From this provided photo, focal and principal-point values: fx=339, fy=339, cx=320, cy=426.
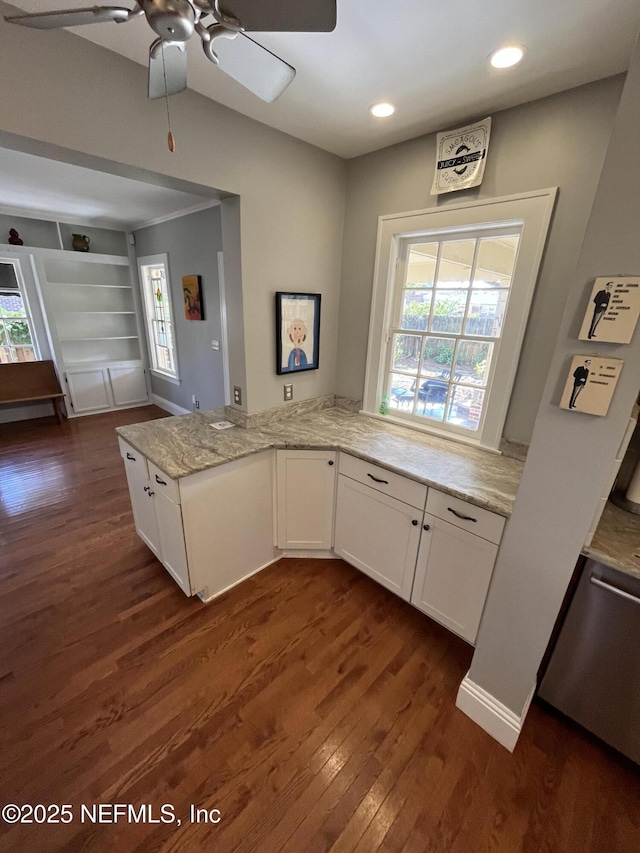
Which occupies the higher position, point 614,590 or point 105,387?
point 614,590

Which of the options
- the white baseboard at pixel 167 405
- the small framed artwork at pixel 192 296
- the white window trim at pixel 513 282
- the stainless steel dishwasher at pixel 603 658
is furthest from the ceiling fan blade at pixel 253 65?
the white baseboard at pixel 167 405

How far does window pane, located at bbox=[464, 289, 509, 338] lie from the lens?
1854mm

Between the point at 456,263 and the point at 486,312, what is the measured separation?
351mm

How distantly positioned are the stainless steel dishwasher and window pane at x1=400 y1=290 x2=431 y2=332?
1552 mm

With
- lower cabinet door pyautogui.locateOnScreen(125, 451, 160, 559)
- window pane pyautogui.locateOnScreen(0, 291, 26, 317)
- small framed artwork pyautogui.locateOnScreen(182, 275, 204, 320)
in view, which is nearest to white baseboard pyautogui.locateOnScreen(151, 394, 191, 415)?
small framed artwork pyautogui.locateOnScreen(182, 275, 204, 320)

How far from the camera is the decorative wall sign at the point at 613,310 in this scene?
2.89 feet

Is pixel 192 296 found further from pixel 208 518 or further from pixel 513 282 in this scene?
pixel 513 282

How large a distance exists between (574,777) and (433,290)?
233 centimetres

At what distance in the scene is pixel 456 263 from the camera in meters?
1.99

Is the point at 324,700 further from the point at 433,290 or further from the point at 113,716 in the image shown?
the point at 433,290

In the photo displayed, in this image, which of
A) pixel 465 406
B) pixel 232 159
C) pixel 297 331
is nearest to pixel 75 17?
pixel 232 159

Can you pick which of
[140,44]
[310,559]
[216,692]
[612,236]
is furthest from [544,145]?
[216,692]

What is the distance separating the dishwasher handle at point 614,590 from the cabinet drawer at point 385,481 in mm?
683

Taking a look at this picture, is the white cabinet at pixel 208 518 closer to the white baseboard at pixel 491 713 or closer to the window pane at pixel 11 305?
the white baseboard at pixel 491 713
